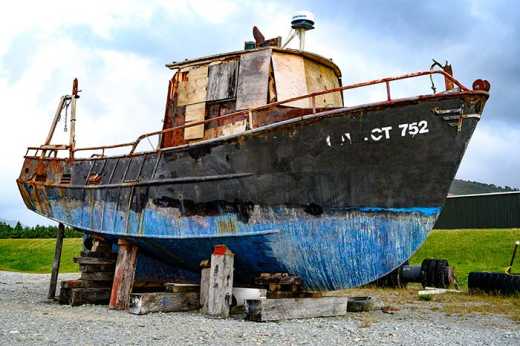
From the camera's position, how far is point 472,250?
2202 centimetres

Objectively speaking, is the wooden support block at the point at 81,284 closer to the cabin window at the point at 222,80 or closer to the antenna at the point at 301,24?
the cabin window at the point at 222,80

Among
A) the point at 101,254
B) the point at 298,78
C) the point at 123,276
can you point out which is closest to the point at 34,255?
the point at 101,254

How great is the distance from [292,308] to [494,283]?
20.4 ft

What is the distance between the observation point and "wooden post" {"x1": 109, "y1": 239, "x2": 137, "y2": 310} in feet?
36.0

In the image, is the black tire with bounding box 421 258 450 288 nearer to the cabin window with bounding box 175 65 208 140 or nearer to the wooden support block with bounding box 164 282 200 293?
the wooden support block with bounding box 164 282 200 293

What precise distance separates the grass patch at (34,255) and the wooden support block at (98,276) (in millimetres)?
14571

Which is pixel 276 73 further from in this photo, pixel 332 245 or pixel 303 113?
pixel 332 245

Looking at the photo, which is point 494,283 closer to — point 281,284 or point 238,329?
point 281,284

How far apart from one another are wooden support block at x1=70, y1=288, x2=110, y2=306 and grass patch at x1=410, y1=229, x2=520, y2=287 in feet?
34.8

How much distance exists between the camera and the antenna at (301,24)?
1207cm

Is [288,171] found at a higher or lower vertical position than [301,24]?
lower

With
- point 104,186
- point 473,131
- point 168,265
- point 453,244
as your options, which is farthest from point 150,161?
point 453,244

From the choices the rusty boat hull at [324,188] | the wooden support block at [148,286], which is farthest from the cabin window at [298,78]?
the wooden support block at [148,286]

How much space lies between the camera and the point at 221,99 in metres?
11.2
